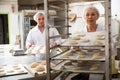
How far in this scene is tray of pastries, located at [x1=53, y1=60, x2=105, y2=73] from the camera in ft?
4.71

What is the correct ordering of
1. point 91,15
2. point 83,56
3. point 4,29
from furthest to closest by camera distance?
point 4,29 → point 91,15 → point 83,56

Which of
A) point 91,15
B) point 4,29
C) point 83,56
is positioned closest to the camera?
point 83,56

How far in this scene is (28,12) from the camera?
4445 mm

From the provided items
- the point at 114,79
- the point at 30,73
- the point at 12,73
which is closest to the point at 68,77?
the point at 30,73

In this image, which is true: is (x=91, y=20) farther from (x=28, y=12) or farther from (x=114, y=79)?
(x=28, y=12)

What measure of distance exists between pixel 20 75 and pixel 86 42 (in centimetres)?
71

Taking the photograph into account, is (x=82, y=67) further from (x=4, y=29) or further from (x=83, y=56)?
(x=4, y=29)

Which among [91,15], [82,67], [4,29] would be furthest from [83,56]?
[4,29]

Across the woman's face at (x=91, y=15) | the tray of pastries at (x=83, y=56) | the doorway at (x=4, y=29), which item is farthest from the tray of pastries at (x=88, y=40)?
the doorway at (x=4, y=29)

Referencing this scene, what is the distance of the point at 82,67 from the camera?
62.5 inches

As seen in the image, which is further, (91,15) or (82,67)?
(91,15)

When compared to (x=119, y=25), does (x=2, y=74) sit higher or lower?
lower

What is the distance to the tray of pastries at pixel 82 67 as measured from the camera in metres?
1.44

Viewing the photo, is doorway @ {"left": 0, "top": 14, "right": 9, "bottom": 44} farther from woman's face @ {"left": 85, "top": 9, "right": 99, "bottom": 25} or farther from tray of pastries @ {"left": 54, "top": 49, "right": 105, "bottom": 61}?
tray of pastries @ {"left": 54, "top": 49, "right": 105, "bottom": 61}
